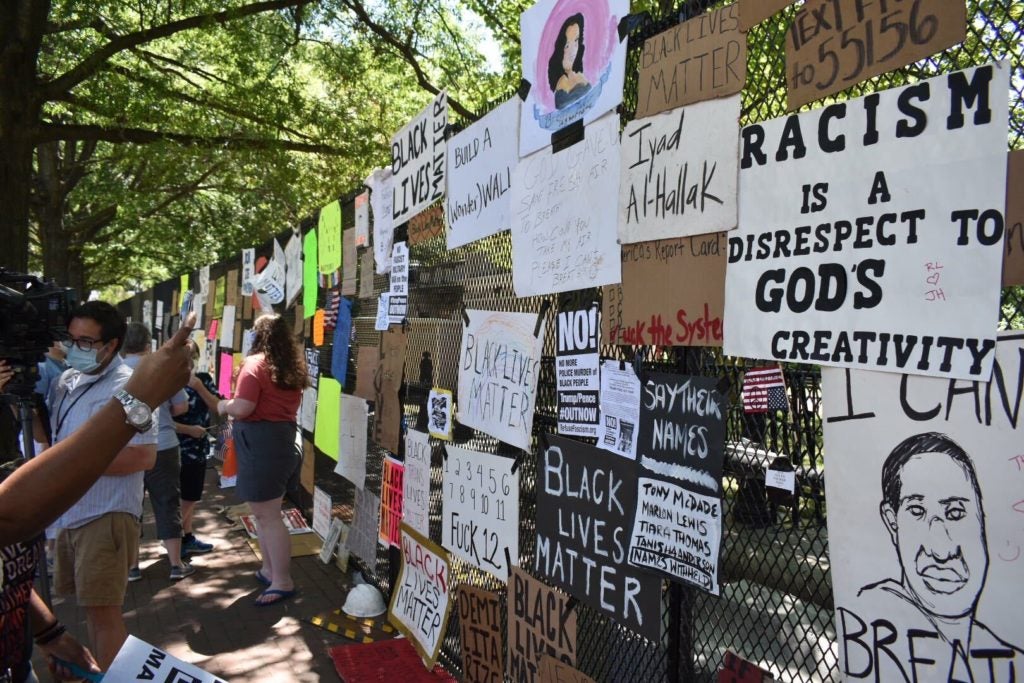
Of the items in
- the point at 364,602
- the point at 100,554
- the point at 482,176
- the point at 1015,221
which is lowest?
the point at 364,602

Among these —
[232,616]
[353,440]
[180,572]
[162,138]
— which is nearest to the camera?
[232,616]

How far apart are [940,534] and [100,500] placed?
3650 millimetres

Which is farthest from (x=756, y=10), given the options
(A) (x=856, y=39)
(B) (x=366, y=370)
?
(B) (x=366, y=370)

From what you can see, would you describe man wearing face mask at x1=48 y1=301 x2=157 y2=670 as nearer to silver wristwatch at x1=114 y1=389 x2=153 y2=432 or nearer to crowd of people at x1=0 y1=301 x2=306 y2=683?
crowd of people at x1=0 y1=301 x2=306 y2=683

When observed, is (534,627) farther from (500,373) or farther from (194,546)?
(194,546)

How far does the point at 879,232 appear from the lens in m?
2.04

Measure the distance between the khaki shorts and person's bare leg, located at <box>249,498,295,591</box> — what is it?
6.00 ft

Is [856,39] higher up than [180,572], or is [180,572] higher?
[856,39]

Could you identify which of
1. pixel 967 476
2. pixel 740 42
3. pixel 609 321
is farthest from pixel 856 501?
pixel 740 42

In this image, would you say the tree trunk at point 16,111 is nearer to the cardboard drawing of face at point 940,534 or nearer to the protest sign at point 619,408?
the protest sign at point 619,408

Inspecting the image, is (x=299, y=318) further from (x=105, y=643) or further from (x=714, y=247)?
(x=714, y=247)

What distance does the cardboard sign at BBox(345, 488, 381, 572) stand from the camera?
5.73 meters

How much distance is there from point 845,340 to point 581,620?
68.6 inches

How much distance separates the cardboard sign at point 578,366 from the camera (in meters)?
3.10
